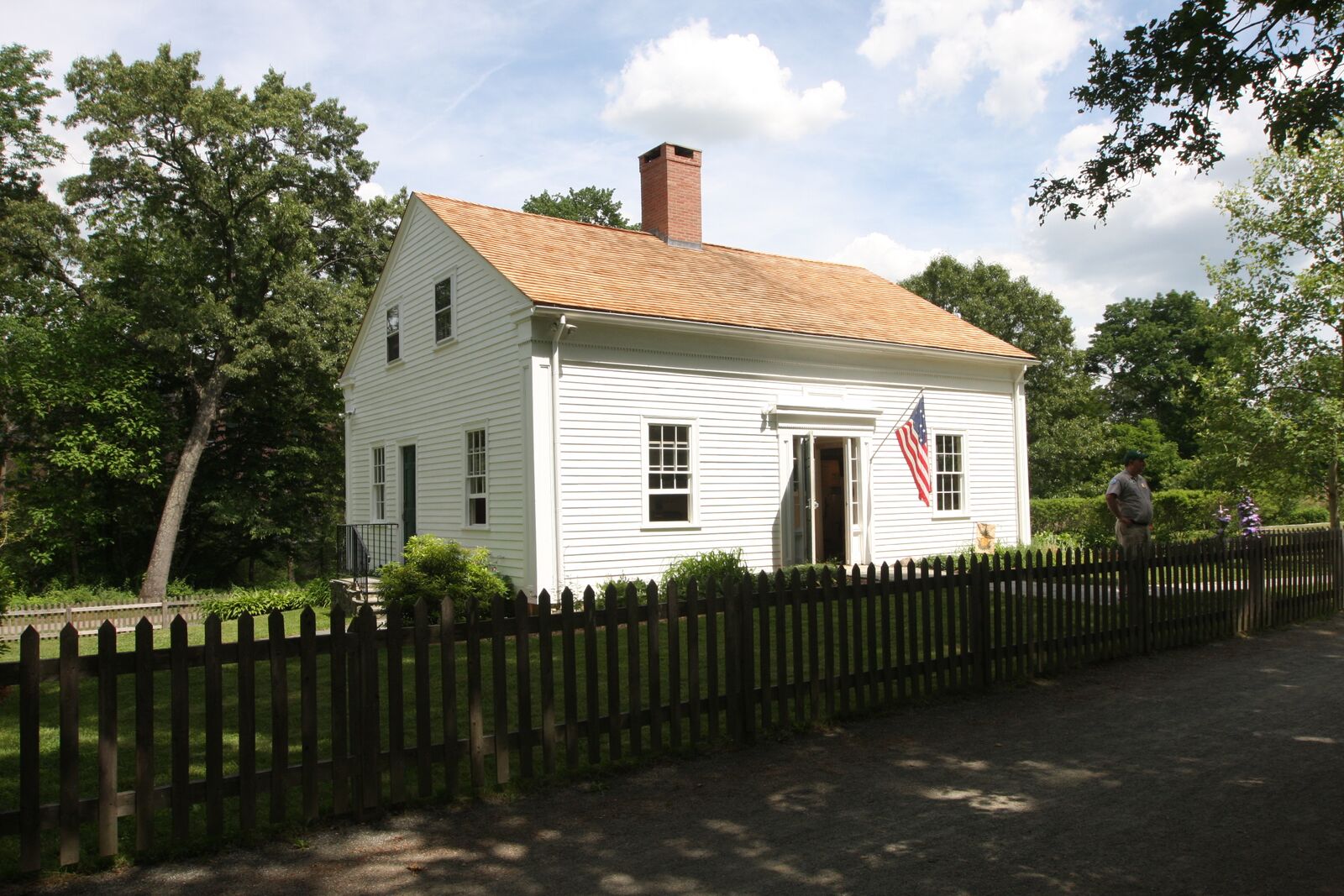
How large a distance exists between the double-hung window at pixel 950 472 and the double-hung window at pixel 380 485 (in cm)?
1121

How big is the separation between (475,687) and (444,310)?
41.3 feet

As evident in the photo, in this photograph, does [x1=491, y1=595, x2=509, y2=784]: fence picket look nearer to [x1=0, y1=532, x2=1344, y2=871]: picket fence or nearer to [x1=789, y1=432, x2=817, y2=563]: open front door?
[x1=0, y1=532, x2=1344, y2=871]: picket fence

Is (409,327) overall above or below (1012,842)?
above

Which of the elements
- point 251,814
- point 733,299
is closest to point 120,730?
point 251,814

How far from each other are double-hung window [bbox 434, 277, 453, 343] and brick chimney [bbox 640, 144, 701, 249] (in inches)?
186

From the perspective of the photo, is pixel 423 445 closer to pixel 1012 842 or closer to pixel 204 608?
pixel 204 608

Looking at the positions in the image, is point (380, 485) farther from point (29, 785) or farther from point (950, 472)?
point (29, 785)

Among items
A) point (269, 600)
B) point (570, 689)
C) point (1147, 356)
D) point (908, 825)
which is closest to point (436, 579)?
point (269, 600)

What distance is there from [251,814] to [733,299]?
13.5 metres

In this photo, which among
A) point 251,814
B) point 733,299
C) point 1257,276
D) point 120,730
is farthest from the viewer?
point 1257,276

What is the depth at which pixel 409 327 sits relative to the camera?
18406 millimetres

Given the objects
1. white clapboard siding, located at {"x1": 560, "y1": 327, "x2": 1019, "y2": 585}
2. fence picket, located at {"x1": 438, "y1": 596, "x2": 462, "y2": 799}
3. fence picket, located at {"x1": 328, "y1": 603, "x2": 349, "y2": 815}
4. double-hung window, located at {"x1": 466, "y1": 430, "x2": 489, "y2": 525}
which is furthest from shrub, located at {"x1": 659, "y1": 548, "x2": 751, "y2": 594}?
fence picket, located at {"x1": 328, "y1": 603, "x2": 349, "y2": 815}

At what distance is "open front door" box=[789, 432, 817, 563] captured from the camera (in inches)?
653

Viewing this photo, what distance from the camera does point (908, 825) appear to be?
4820mm
